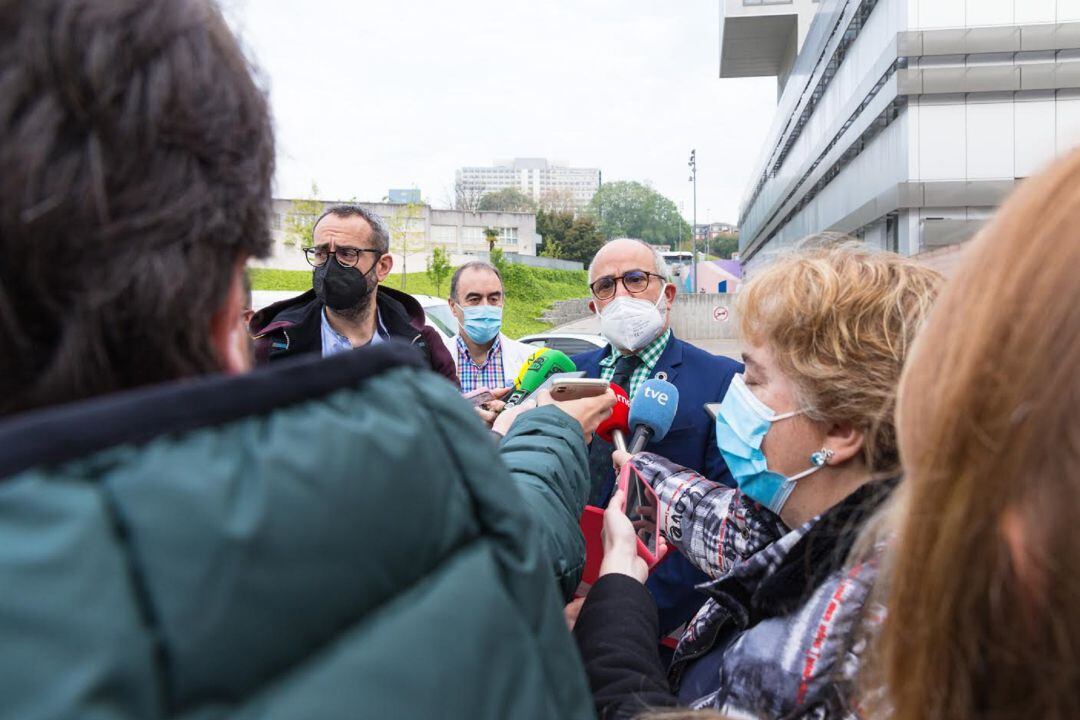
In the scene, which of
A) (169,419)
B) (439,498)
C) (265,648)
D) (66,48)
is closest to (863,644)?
(439,498)

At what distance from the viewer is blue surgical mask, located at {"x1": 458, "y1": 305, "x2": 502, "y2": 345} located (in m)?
5.20

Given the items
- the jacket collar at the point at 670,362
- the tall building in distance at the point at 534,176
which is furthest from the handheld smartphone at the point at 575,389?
the tall building in distance at the point at 534,176

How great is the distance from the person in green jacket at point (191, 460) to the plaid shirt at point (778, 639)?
2.57ft

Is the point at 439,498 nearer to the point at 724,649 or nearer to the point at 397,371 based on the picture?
the point at 397,371

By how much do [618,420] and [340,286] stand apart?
173 cm

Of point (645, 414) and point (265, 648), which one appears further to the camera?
point (645, 414)

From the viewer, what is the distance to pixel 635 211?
10581cm

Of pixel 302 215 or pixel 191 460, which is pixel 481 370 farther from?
pixel 302 215

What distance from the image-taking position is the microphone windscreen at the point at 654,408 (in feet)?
8.36

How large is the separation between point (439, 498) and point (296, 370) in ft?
0.60

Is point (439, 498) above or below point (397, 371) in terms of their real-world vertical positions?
below

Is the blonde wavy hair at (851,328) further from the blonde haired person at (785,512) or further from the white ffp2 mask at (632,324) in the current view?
the white ffp2 mask at (632,324)

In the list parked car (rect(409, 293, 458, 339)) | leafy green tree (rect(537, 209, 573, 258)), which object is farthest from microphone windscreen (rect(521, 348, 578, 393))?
leafy green tree (rect(537, 209, 573, 258))

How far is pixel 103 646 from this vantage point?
0.52 metres
